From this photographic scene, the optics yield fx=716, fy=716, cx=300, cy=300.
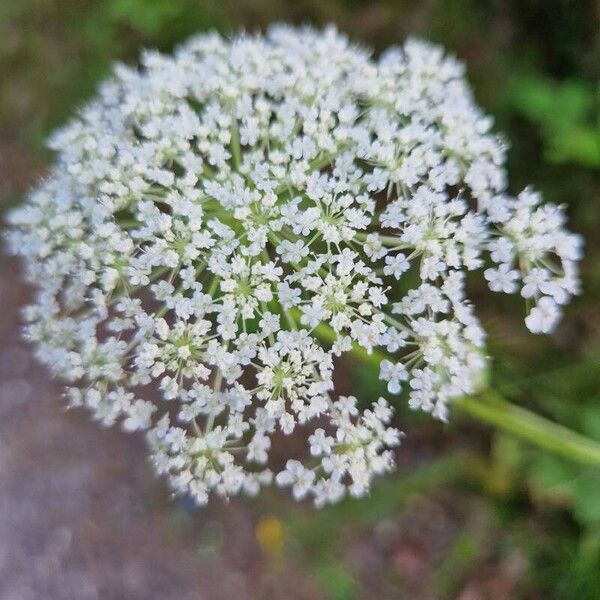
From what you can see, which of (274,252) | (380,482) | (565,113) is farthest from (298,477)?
(565,113)

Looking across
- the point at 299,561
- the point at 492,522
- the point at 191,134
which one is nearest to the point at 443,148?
the point at 191,134

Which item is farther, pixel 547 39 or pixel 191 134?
pixel 547 39

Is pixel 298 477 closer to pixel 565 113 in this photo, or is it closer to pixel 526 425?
pixel 526 425

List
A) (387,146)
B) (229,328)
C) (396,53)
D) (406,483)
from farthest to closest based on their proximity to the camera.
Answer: (406,483), (396,53), (387,146), (229,328)

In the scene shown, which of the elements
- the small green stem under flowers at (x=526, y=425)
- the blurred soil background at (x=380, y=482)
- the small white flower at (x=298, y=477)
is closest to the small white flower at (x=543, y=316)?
the small green stem under flowers at (x=526, y=425)

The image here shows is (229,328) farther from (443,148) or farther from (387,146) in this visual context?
(443,148)

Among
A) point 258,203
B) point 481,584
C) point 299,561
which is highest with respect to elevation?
point 258,203
